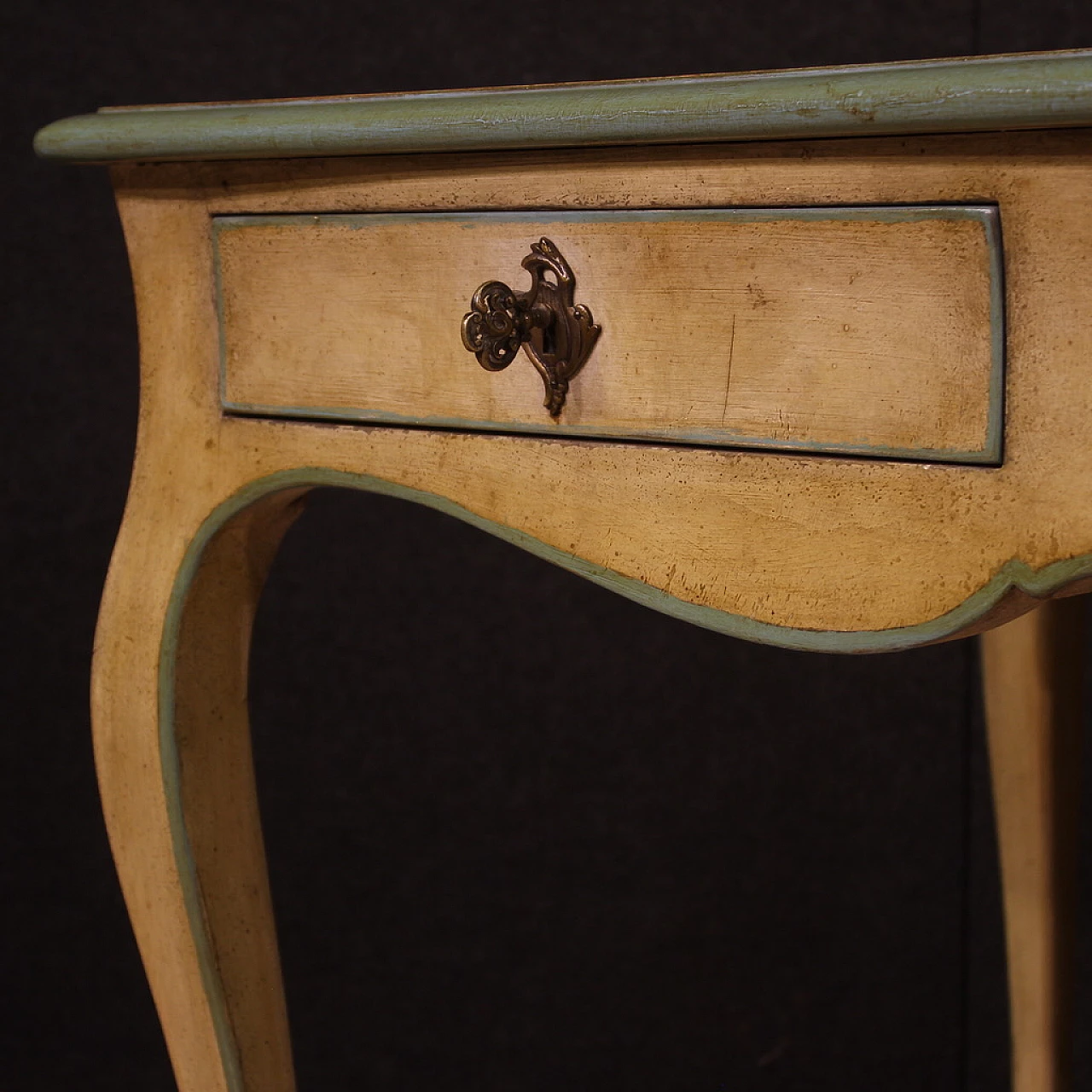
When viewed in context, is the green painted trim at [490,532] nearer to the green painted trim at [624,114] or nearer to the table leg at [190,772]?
the table leg at [190,772]

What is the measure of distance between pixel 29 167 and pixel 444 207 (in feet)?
2.75

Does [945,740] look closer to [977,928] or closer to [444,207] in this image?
[977,928]

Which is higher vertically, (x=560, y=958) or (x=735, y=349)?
(x=735, y=349)

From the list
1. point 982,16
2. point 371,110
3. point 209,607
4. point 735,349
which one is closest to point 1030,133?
point 735,349

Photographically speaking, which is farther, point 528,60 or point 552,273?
point 528,60

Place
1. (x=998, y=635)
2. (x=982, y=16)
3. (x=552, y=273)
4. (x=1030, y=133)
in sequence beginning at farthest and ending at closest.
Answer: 1. (x=982, y=16)
2. (x=998, y=635)
3. (x=552, y=273)
4. (x=1030, y=133)

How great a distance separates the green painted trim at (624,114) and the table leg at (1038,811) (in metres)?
0.52

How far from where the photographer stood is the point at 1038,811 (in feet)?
3.48

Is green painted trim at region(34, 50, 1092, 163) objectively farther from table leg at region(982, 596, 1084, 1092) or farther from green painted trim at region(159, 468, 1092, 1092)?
table leg at region(982, 596, 1084, 1092)

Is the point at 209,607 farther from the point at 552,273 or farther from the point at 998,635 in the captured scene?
the point at 998,635

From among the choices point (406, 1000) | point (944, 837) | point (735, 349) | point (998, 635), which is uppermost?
point (735, 349)

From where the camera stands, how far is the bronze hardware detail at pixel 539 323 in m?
0.61

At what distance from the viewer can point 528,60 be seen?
1376 millimetres

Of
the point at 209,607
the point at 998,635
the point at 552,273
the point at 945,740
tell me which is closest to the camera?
the point at 552,273
